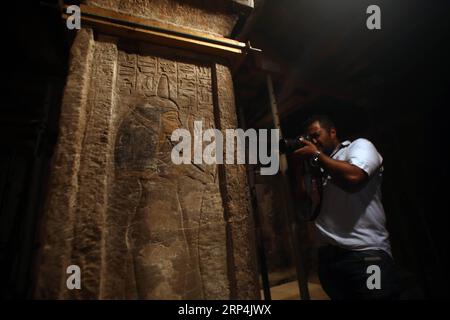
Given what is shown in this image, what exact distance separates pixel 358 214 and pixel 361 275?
45 cm

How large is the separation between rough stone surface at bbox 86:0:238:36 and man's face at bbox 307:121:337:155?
4.24ft

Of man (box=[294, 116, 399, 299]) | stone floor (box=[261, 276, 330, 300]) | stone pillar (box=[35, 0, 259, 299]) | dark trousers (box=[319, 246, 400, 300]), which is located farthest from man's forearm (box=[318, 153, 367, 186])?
stone floor (box=[261, 276, 330, 300])

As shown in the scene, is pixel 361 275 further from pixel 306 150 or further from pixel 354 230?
pixel 306 150

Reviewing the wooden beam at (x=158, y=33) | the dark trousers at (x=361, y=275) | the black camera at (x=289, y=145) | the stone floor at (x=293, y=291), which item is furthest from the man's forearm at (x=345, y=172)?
the stone floor at (x=293, y=291)

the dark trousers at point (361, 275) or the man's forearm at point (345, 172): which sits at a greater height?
the man's forearm at point (345, 172)

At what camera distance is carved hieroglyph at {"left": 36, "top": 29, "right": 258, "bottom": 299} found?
4.12ft

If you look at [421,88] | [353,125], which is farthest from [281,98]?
[421,88]

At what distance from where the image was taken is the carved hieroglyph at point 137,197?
1.26 meters

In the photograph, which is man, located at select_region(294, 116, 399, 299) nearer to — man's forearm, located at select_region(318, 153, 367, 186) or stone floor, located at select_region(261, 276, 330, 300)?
man's forearm, located at select_region(318, 153, 367, 186)

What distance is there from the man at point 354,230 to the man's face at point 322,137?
13.8 inches

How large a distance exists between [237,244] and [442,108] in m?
3.83

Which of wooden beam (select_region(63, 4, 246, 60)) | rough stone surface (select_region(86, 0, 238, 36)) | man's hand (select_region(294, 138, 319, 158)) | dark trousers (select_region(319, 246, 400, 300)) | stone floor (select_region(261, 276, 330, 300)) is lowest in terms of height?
stone floor (select_region(261, 276, 330, 300))

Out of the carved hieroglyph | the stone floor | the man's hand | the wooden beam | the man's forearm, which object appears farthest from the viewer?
the stone floor

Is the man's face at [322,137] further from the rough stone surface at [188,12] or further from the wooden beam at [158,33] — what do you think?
the rough stone surface at [188,12]
